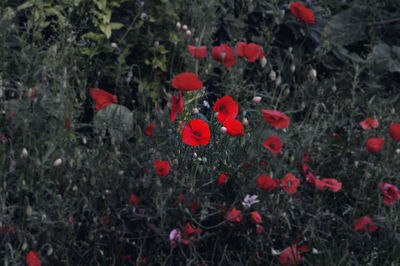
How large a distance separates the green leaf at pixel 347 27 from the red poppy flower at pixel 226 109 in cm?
184

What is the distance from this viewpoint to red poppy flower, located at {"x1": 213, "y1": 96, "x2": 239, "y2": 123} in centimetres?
197

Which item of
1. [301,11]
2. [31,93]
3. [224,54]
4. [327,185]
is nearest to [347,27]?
[301,11]

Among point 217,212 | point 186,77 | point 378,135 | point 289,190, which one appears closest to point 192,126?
point 186,77

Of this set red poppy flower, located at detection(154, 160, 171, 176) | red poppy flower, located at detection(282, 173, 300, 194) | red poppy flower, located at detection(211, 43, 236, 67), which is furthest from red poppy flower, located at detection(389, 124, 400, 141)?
red poppy flower, located at detection(154, 160, 171, 176)

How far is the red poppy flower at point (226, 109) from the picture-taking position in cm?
197

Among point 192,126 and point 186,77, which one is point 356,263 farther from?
point 186,77

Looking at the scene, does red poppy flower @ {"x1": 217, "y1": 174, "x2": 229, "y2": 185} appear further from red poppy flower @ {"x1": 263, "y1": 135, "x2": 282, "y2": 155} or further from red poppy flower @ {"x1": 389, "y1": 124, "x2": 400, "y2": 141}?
red poppy flower @ {"x1": 389, "y1": 124, "x2": 400, "y2": 141}

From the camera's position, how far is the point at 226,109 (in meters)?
2.00

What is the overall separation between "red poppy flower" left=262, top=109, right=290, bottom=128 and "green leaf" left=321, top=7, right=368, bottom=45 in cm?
191

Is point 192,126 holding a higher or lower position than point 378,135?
higher

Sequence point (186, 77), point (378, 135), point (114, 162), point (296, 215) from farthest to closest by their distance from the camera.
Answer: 1. point (378, 135)
2. point (296, 215)
3. point (114, 162)
4. point (186, 77)

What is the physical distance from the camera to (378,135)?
264 centimetres

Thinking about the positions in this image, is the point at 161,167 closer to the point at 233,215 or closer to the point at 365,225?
the point at 233,215

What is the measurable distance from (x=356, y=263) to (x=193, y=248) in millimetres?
638
